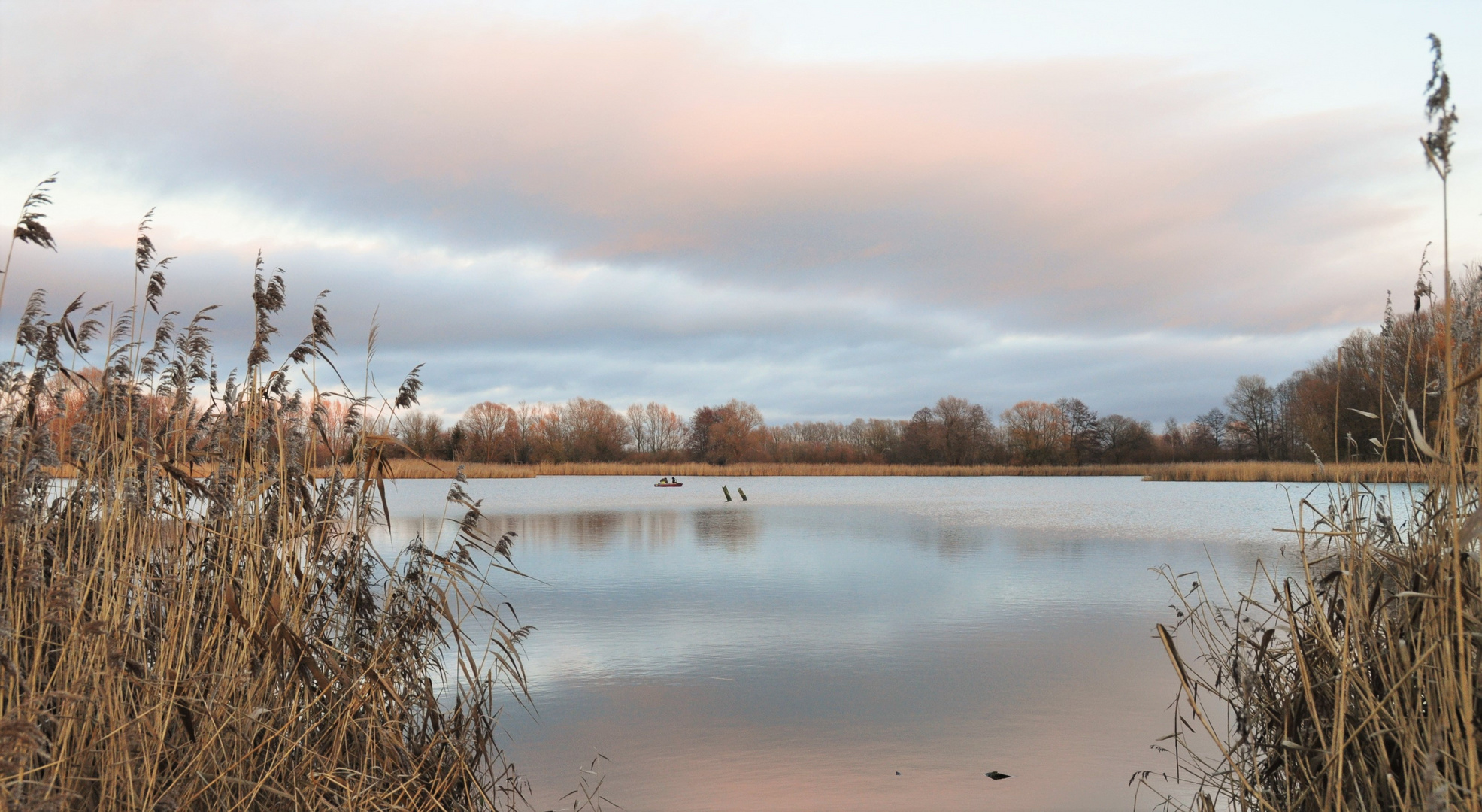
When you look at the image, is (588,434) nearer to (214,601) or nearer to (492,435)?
(492,435)

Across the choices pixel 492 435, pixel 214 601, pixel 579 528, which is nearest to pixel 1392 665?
pixel 214 601

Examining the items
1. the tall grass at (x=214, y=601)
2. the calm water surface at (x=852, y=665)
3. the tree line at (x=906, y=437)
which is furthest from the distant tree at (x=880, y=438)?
the tall grass at (x=214, y=601)

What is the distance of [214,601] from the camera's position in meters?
2.67

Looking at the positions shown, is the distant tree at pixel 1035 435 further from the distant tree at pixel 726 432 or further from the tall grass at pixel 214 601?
the tall grass at pixel 214 601

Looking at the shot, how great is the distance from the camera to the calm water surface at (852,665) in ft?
11.8

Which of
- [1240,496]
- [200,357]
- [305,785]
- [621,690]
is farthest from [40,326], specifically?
[1240,496]

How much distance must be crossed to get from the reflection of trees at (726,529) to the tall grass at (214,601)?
26.7ft

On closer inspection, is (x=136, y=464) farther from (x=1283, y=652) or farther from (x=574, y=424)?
(x=574, y=424)

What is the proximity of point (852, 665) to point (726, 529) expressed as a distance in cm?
874

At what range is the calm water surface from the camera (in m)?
3.59

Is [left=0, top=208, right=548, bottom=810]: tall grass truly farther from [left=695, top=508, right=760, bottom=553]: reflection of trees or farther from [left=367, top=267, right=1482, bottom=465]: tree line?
[left=367, top=267, right=1482, bottom=465]: tree line

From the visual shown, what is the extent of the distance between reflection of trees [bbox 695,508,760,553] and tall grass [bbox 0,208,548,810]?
8.13 metres

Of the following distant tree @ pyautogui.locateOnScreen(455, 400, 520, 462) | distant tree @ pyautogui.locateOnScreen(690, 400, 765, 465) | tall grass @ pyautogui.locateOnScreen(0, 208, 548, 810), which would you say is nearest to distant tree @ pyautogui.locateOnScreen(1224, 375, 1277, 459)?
distant tree @ pyautogui.locateOnScreen(690, 400, 765, 465)

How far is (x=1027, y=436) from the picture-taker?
181 ft
